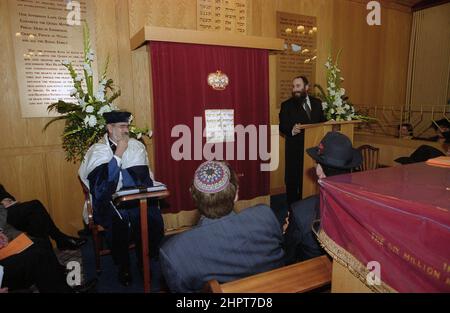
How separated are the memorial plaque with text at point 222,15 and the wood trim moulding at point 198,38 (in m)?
0.70

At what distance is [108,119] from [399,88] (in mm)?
5959

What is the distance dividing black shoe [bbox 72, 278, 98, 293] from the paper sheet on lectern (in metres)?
1.88

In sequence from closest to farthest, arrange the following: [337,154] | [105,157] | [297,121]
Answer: [337,154] < [105,157] < [297,121]

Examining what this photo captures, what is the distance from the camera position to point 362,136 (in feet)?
18.0

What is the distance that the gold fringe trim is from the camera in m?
0.84

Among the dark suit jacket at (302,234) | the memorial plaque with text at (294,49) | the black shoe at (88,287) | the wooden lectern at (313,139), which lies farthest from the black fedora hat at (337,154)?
the memorial plaque with text at (294,49)

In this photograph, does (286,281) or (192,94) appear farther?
(192,94)

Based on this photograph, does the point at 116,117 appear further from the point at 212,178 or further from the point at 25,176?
the point at 212,178

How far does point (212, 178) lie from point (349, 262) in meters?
0.70

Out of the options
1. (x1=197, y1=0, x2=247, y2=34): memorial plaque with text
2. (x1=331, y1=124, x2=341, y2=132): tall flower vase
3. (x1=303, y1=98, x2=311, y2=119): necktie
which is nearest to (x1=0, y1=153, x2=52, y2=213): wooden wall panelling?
(x1=197, y1=0, x2=247, y2=34): memorial plaque with text

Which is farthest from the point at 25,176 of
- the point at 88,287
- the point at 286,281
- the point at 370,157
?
the point at 370,157

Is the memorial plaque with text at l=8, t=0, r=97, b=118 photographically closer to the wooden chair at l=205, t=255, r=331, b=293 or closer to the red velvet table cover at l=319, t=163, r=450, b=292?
the wooden chair at l=205, t=255, r=331, b=293

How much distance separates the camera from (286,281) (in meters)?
1.11

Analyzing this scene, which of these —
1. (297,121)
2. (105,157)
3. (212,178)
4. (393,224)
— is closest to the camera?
(393,224)
